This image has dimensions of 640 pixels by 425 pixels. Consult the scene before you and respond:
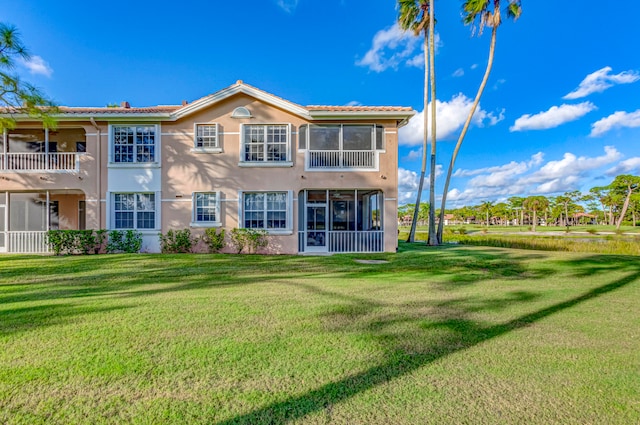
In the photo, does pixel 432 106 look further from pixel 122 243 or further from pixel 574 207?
pixel 574 207

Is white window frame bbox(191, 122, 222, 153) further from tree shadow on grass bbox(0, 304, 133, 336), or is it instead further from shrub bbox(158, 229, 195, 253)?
tree shadow on grass bbox(0, 304, 133, 336)

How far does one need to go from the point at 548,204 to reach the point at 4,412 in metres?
91.3

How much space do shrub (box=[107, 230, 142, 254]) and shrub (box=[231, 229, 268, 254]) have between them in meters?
4.22

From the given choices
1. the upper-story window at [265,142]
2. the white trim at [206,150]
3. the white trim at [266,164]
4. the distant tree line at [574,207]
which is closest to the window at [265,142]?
the upper-story window at [265,142]

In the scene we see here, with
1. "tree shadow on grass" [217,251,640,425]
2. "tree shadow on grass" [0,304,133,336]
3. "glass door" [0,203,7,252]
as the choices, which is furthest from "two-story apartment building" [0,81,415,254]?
"tree shadow on grass" [0,304,133,336]

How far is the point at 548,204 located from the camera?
Answer: 2955 inches

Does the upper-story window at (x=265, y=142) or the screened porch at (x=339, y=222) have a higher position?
the upper-story window at (x=265, y=142)

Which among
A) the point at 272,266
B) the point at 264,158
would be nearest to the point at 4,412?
the point at 272,266

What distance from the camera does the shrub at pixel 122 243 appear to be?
46.4 feet

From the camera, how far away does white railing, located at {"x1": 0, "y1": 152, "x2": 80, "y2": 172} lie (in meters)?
14.6

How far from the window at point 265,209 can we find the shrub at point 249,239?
1.55 feet

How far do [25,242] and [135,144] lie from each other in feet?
21.5

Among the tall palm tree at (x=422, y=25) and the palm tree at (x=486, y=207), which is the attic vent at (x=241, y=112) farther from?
the palm tree at (x=486, y=207)

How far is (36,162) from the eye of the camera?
1484 cm
